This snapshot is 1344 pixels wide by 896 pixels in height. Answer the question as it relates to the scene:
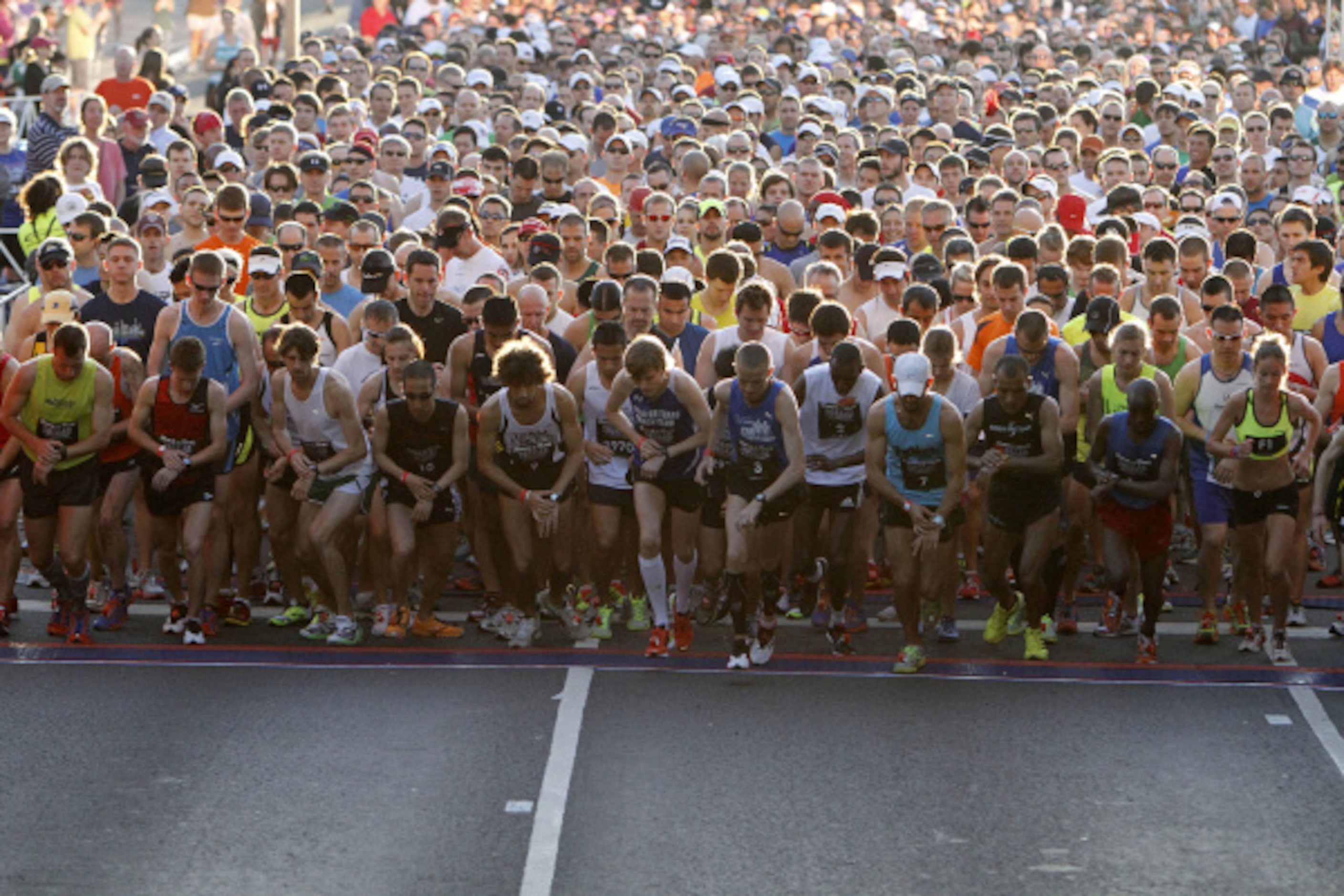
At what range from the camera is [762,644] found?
492 inches

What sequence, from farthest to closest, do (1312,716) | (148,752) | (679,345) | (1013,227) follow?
(1013,227), (679,345), (1312,716), (148,752)

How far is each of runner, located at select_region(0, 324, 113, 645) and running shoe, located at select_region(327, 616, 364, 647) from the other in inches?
55.1

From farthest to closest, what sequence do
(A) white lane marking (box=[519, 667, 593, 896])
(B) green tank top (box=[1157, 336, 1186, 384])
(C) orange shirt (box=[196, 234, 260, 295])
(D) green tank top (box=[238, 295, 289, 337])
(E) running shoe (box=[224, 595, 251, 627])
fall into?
1. (C) orange shirt (box=[196, 234, 260, 295])
2. (D) green tank top (box=[238, 295, 289, 337])
3. (B) green tank top (box=[1157, 336, 1186, 384])
4. (E) running shoe (box=[224, 595, 251, 627])
5. (A) white lane marking (box=[519, 667, 593, 896])

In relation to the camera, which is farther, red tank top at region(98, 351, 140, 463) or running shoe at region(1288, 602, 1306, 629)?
running shoe at region(1288, 602, 1306, 629)

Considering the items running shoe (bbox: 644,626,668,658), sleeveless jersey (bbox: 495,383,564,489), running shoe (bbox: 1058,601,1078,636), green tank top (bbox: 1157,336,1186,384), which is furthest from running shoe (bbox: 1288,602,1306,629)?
sleeveless jersey (bbox: 495,383,564,489)

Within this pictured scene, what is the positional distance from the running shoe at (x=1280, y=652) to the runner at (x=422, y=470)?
4612mm

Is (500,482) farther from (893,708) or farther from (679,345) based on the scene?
(893,708)

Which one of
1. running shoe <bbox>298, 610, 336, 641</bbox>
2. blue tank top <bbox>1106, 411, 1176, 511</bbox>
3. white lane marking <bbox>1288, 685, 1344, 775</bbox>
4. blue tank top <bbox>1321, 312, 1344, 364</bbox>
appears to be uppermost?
blue tank top <bbox>1321, 312, 1344, 364</bbox>

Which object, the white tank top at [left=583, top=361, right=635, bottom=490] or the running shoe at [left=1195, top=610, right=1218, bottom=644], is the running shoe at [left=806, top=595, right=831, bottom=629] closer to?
the white tank top at [left=583, top=361, right=635, bottom=490]

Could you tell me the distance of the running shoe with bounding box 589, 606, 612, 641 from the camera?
1310 centimetres

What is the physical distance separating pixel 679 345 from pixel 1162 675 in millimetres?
3530

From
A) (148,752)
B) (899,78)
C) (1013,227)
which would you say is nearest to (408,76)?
(899,78)

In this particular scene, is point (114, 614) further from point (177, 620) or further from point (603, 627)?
point (603, 627)

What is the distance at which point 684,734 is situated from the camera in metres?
11.1
